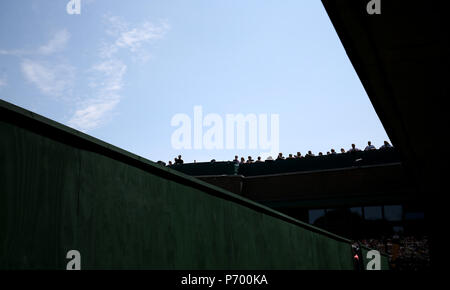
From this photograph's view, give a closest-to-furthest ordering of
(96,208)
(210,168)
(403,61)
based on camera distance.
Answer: (96,208), (403,61), (210,168)

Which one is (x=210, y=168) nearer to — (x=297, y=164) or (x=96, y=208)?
(x=297, y=164)

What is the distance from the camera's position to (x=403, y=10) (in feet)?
20.5

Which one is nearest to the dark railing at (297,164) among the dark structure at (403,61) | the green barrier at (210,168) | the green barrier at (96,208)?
the green barrier at (210,168)

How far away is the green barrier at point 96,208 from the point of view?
2.80 meters

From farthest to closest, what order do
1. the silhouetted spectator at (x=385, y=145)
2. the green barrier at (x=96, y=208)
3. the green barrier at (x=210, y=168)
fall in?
the green barrier at (x=210, y=168), the silhouetted spectator at (x=385, y=145), the green barrier at (x=96, y=208)

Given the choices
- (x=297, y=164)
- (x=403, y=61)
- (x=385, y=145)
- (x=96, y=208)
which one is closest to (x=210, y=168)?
(x=297, y=164)

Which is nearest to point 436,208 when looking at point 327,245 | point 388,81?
point 327,245

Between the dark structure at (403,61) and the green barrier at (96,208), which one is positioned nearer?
the green barrier at (96,208)

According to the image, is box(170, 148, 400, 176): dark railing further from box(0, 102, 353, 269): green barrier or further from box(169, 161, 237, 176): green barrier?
box(0, 102, 353, 269): green barrier

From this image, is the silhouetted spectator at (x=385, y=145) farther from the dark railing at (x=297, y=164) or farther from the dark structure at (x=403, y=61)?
the dark structure at (x=403, y=61)

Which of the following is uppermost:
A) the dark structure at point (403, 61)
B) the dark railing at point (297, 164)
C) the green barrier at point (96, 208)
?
the dark railing at point (297, 164)

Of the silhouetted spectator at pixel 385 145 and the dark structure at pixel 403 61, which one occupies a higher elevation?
the silhouetted spectator at pixel 385 145

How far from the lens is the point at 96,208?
351 cm
